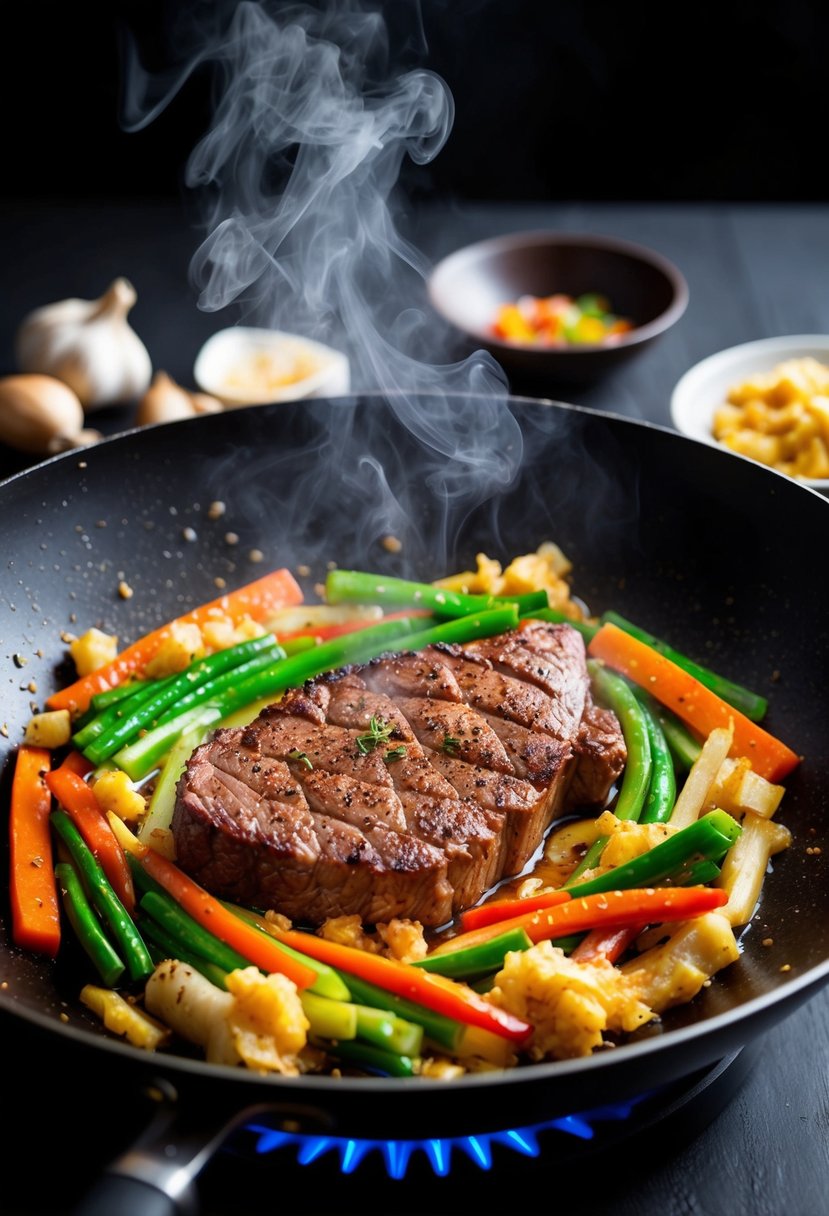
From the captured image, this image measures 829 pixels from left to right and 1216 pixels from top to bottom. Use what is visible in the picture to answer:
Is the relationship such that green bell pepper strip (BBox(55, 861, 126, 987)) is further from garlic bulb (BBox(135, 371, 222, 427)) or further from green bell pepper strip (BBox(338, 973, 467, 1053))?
garlic bulb (BBox(135, 371, 222, 427))

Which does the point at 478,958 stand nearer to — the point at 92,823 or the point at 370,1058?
the point at 370,1058

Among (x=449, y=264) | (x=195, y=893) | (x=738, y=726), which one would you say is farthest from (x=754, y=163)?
(x=195, y=893)

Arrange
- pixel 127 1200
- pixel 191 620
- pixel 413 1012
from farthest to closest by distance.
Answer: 1. pixel 191 620
2. pixel 413 1012
3. pixel 127 1200

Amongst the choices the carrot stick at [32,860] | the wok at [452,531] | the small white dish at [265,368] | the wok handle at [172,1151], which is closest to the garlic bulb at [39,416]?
the small white dish at [265,368]

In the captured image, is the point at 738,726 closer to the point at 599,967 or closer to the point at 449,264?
the point at 599,967

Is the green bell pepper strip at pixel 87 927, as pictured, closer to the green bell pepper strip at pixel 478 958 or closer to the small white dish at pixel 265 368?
the green bell pepper strip at pixel 478 958

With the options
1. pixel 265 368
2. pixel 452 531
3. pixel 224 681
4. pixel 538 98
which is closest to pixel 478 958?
pixel 224 681

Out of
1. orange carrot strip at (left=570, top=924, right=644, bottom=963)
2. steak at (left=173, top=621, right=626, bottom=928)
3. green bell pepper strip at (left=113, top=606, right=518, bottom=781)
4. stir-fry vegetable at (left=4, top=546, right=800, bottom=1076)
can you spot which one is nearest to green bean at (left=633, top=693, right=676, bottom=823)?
stir-fry vegetable at (left=4, top=546, right=800, bottom=1076)
